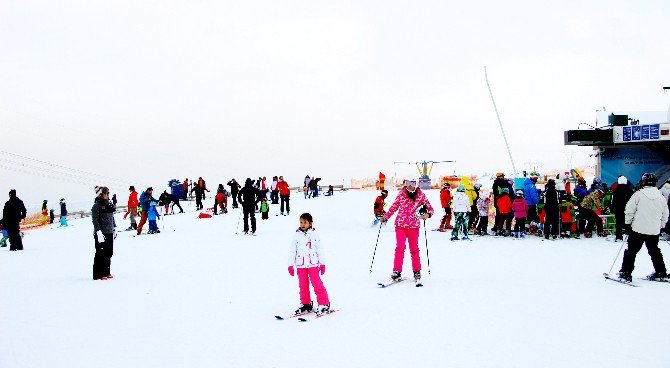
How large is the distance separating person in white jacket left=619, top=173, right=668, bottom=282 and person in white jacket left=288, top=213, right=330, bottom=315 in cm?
511

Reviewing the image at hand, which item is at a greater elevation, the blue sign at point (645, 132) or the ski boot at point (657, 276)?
the blue sign at point (645, 132)

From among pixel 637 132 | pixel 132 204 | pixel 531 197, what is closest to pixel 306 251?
pixel 531 197

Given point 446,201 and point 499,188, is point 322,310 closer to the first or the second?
point 499,188

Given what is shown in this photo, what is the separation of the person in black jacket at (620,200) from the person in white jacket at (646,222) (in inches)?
209

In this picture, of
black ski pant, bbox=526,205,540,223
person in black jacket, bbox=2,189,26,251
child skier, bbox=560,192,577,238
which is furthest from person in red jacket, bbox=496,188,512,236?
person in black jacket, bbox=2,189,26,251

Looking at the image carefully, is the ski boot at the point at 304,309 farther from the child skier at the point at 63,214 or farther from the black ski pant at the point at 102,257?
the child skier at the point at 63,214

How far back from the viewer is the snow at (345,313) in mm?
5316

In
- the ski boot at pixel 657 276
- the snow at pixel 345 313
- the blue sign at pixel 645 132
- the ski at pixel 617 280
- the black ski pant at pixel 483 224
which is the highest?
the blue sign at pixel 645 132

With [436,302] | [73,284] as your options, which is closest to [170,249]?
[73,284]

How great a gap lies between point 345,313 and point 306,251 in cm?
100

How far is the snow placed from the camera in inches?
209

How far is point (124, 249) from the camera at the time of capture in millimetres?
14578

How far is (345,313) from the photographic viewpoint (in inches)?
274

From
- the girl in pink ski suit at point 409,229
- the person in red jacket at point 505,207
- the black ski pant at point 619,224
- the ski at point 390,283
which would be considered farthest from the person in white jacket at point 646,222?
the person in red jacket at point 505,207
